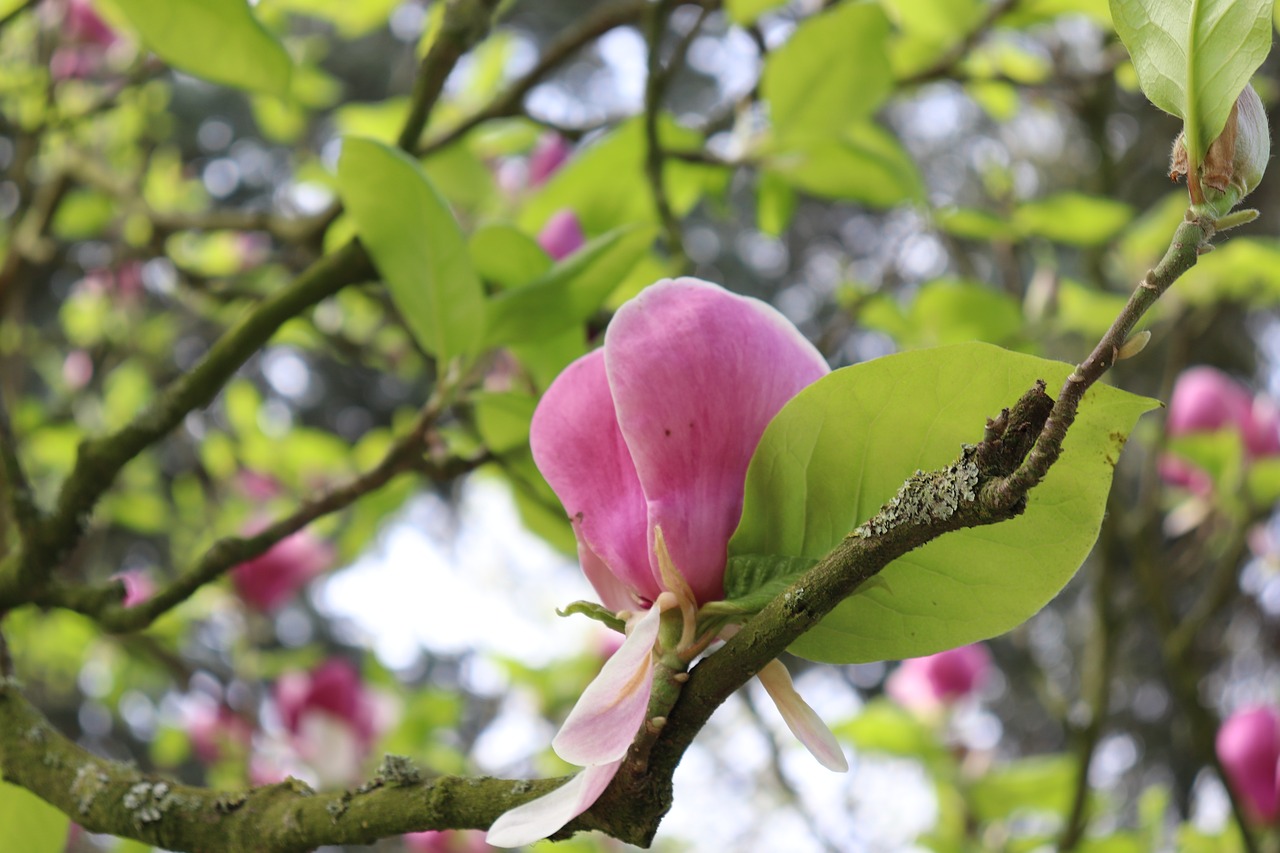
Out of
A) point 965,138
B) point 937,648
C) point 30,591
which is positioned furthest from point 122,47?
point 965,138

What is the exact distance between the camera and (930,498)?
0.24 metres

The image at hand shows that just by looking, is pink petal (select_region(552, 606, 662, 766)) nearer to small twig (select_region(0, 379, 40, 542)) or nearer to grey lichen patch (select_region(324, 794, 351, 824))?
grey lichen patch (select_region(324, 794, 351, 824))

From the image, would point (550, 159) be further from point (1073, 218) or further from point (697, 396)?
point (697, 396)

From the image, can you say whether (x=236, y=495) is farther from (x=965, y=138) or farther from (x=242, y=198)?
(x=965, y=138)

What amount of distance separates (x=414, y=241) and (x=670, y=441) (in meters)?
0.22

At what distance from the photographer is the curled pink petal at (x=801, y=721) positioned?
11.2 inches

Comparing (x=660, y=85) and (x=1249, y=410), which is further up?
(x=660, y=85)

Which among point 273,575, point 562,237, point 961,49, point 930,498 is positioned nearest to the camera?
point 930,498

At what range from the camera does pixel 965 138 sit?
541 centimetres

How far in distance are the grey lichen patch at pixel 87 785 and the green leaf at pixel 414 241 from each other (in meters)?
0.21

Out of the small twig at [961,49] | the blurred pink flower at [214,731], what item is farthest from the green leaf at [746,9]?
the blurred pink flower at [214,731]

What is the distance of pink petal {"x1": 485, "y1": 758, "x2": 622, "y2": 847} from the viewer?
0.25 m

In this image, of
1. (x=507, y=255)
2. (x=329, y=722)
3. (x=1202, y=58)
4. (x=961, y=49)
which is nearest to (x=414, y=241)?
(x=507, y=255)

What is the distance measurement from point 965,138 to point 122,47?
4.50 metres
